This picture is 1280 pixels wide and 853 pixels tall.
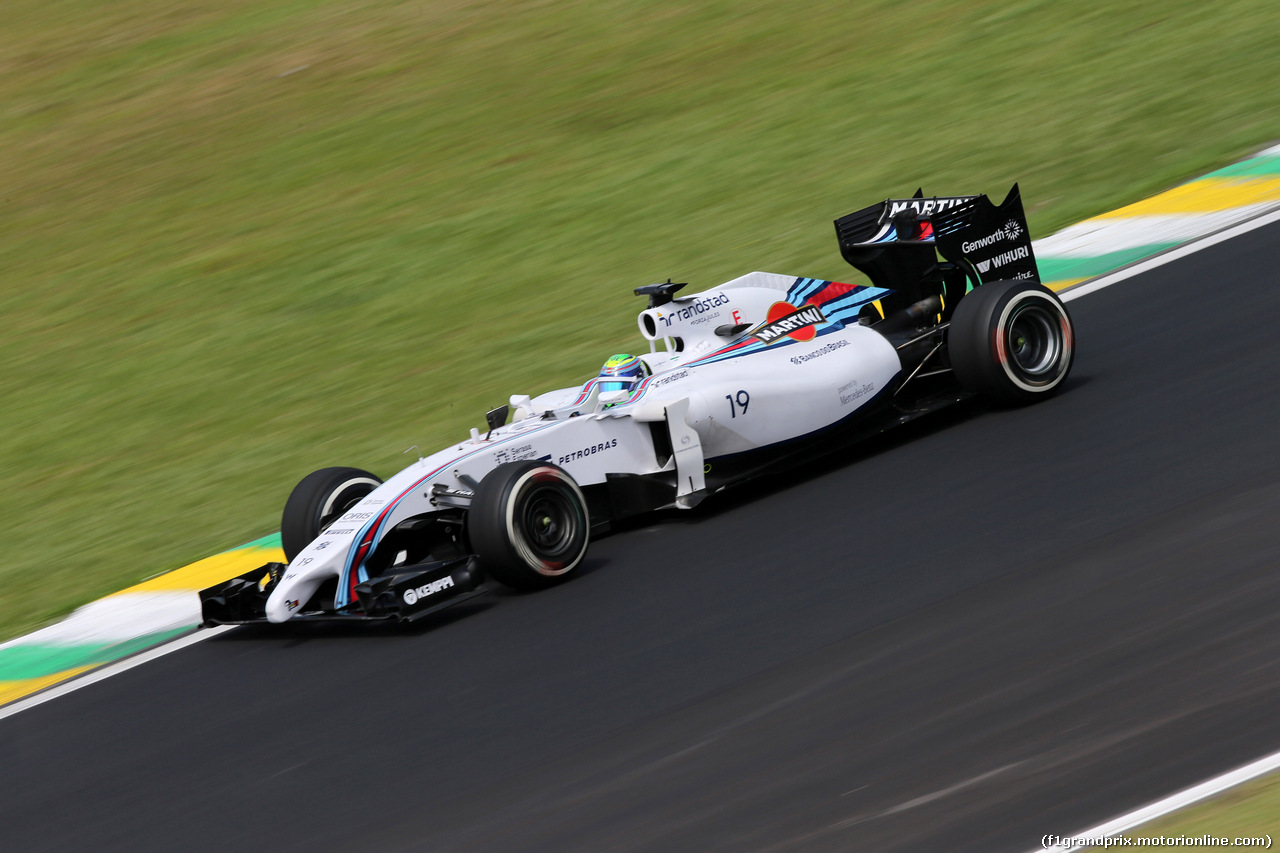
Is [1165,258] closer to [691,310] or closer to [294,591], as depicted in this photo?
[691,310]

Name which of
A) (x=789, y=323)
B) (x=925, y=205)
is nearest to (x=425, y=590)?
(x=789, y=323)

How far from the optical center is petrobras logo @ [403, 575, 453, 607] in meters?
6.40

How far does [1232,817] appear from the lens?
359 cm

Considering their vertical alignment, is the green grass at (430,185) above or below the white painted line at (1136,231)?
above

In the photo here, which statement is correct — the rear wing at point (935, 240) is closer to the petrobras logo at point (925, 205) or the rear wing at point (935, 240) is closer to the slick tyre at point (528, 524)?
the petrobras logo at point (925, 205)

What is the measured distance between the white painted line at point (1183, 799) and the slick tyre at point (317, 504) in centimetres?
437

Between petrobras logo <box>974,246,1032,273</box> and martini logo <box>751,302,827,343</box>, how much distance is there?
1.06 m

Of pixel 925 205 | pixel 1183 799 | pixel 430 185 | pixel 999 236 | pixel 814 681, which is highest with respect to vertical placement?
pixel 430 185

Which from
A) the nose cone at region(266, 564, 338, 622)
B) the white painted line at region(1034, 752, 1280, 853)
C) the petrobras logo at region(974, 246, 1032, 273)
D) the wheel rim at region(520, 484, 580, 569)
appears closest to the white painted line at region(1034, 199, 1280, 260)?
the petrobras logo at region(974, 246, 1032, 273)

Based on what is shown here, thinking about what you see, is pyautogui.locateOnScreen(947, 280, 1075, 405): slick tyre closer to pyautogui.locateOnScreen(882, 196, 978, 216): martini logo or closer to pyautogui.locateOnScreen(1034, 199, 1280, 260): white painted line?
pyautogui.locateOnScreen(882, 196, 978, 216): martini logo

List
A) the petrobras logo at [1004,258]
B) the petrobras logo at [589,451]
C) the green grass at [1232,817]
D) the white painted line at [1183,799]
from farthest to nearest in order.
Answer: the petrobras logo at [1004,258], the petrobras logo at [589,451], the white painted line at [1183,799], the green grass at [1232,817]

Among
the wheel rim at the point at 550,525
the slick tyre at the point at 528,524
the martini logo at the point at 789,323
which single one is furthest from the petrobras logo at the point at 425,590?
the martini logo at the point at 789,323

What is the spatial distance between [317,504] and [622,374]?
165 centimetres

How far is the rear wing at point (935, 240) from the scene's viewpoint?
320 inches
